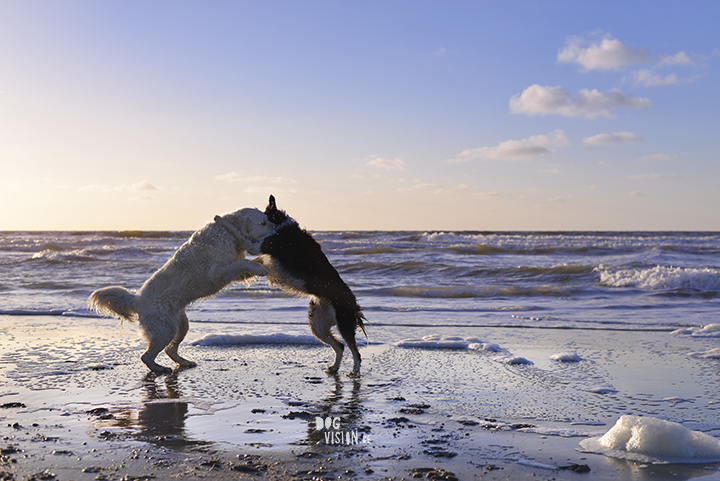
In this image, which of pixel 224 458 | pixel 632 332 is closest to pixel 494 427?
pixel 224 458

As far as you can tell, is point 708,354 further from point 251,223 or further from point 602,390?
point 251,223

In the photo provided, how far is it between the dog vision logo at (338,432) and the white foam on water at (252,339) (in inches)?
139

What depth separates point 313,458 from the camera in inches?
125

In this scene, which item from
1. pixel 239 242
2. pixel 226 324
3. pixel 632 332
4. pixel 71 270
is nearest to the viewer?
pixel 239 242

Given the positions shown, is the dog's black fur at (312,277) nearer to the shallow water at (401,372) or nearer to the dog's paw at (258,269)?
the dog's paw at (258,269)

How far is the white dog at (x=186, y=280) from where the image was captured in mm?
5641

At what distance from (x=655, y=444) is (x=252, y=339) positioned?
5.28 metres

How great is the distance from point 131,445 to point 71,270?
61.9 feet

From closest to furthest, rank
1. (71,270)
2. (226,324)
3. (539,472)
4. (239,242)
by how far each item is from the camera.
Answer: (539,472) → (239,242) → (226,324) → (71,270)

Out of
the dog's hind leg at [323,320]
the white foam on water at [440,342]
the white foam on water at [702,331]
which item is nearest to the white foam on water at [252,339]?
the white foam on water at [440,342]

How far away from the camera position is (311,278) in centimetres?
589

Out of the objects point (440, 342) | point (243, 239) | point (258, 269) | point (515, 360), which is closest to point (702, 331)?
point (515, 360)

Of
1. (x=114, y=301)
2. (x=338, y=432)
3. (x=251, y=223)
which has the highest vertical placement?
(x=251, y=223)

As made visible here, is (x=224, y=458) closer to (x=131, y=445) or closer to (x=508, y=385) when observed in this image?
(x=131, y=445)
